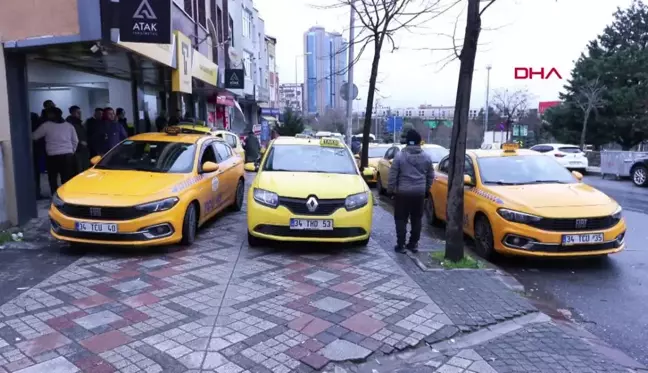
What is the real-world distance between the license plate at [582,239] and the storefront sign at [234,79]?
59.1 feet

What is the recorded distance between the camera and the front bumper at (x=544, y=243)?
20.4ft

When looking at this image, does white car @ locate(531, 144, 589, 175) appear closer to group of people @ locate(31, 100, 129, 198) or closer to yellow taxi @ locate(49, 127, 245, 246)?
yellow taxi @ locate(49, 127, 245, 246)

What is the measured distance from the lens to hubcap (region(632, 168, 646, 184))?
662 inches

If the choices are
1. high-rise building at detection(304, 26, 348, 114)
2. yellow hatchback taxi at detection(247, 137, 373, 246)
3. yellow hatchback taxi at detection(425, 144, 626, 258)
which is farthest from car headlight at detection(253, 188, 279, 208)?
high-rise building at detection(304, 26, 348, 114)

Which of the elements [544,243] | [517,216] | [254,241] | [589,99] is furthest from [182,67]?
[589,99]

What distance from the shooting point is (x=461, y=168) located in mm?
6199

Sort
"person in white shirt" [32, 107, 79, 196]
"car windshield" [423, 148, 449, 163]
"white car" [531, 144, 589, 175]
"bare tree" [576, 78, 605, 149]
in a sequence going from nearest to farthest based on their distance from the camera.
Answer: "person in white shirt" [32, 107, 79, 196] → "car windshield" [423, 148, 449, 163] → "white car" [531, 144, 589, 175] → "bare tree" [576, 78, 605, 149]

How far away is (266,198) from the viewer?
21.3ft

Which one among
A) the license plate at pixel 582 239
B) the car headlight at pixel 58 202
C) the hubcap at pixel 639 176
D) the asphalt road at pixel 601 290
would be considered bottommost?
the asphalt road at pixel 601 290

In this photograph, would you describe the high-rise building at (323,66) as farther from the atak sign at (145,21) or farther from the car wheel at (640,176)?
the car wheel at (640,176)

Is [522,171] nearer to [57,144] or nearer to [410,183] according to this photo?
[410,183]

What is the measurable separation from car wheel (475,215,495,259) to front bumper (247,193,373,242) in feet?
5.71

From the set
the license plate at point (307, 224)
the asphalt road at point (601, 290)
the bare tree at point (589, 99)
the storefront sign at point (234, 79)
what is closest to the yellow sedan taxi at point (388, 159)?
the asphalt road at point (601, 290)

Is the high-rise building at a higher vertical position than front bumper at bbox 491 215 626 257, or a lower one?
higher
